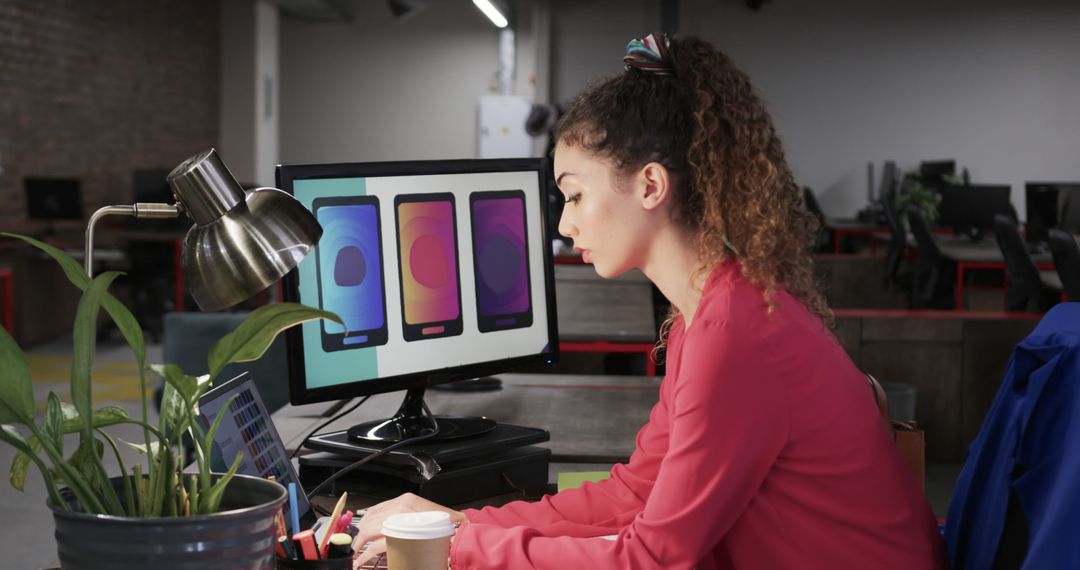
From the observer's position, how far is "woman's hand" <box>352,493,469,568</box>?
4.13ft

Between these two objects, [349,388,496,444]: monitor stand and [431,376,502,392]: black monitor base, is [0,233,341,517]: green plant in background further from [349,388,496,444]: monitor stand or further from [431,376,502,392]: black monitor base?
[431,376,502,392]: black monitor base

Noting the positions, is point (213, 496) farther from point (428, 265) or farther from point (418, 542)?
point (428, 265)

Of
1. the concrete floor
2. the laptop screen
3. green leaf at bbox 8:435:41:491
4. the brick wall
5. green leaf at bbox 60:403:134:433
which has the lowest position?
the concrete floor

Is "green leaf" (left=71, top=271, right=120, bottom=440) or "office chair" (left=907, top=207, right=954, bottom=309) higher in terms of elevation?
"green leaf" (left=71, top=271, right=120, bottom=440)

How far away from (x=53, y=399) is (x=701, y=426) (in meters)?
0.58

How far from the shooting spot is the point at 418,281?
1690mm

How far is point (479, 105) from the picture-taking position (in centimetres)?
1260

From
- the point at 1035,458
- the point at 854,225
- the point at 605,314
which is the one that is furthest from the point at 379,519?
the point at 854,225

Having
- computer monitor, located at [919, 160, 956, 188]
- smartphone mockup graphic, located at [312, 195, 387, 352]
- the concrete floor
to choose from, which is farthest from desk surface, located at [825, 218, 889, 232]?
smartphone mockup graphic, located at [312, 195, 387, 352]

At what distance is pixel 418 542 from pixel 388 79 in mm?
12200

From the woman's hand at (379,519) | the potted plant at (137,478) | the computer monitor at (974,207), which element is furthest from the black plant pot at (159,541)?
the computer monitor at (974,207)

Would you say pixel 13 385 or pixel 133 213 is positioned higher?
pixel 133 213

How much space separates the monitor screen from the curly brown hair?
688 cm

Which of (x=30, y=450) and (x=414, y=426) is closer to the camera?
(x=30, y=450)
